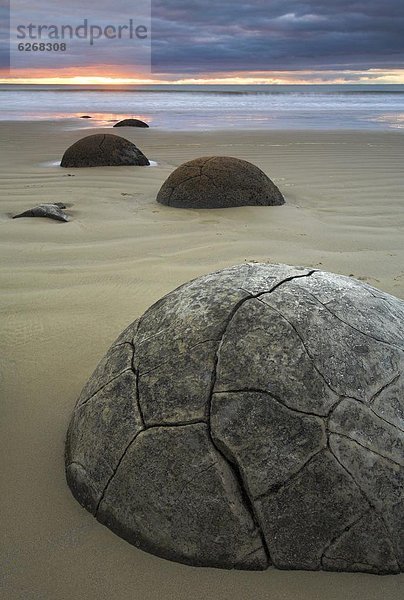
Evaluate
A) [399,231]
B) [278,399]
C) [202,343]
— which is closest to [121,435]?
[202,343]

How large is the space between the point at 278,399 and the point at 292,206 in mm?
5406

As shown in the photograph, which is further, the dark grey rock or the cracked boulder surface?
the dark grey rock

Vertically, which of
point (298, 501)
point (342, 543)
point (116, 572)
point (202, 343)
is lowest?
point (116, 572)

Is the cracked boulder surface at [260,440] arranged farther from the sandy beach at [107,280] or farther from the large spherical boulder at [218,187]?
the large spherical boulder at [218,187]

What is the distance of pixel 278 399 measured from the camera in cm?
192

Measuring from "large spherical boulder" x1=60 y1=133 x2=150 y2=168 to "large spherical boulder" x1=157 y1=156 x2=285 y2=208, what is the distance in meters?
3.06

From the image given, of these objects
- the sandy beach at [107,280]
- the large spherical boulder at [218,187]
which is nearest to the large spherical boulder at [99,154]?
the sandy beach at [107,280]

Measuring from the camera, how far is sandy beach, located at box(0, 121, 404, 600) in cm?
192

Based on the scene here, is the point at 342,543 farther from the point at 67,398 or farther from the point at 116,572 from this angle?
the point at 67,398

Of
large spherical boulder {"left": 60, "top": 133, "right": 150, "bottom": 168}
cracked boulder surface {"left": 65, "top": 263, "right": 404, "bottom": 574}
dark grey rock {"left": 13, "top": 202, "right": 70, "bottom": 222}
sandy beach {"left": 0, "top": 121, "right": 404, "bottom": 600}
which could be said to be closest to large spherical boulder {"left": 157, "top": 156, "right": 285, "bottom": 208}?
sandy beach {"left": 0, "top": 121, "right": 404, "bottom": 600}

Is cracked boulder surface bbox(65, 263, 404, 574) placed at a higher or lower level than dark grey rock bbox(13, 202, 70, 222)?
lower

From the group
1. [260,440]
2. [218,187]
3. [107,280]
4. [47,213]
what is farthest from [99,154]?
[260,440]

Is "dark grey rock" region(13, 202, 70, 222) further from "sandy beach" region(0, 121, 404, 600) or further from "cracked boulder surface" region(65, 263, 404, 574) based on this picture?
"cracked boulder surface" region(65, 263, 404, 574)

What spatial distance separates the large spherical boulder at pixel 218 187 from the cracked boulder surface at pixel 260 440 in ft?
15.6
